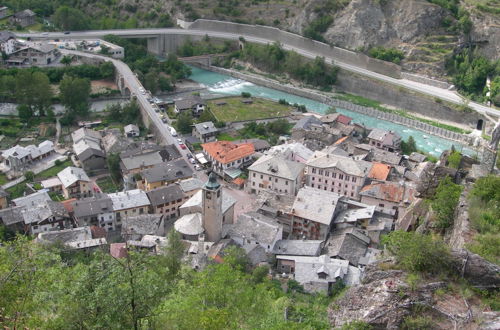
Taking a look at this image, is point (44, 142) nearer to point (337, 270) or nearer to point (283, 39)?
point (337, 270)

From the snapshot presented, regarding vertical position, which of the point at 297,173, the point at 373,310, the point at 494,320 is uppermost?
the point at 494,320

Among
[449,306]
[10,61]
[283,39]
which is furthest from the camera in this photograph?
[283,39]

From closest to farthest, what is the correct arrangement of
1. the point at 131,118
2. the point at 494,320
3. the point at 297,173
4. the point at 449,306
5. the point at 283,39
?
the point at 494,320, the point at 449,306, the point at 297,173, the point at 131,118, the point at 283,39

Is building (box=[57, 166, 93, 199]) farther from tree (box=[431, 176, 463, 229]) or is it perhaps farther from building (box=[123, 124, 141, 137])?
tree (box=[431, 176, 463, 229])

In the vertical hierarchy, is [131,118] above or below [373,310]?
below

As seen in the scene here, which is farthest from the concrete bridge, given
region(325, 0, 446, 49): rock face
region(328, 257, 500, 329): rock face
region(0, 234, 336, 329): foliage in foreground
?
region(0, 234, 336, 329): foliage in foreground

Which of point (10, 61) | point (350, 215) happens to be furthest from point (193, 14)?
point (350, 215)

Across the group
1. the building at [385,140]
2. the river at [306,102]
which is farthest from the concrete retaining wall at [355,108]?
the building at [385,140]

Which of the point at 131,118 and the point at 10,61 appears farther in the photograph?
the point at 10,61
